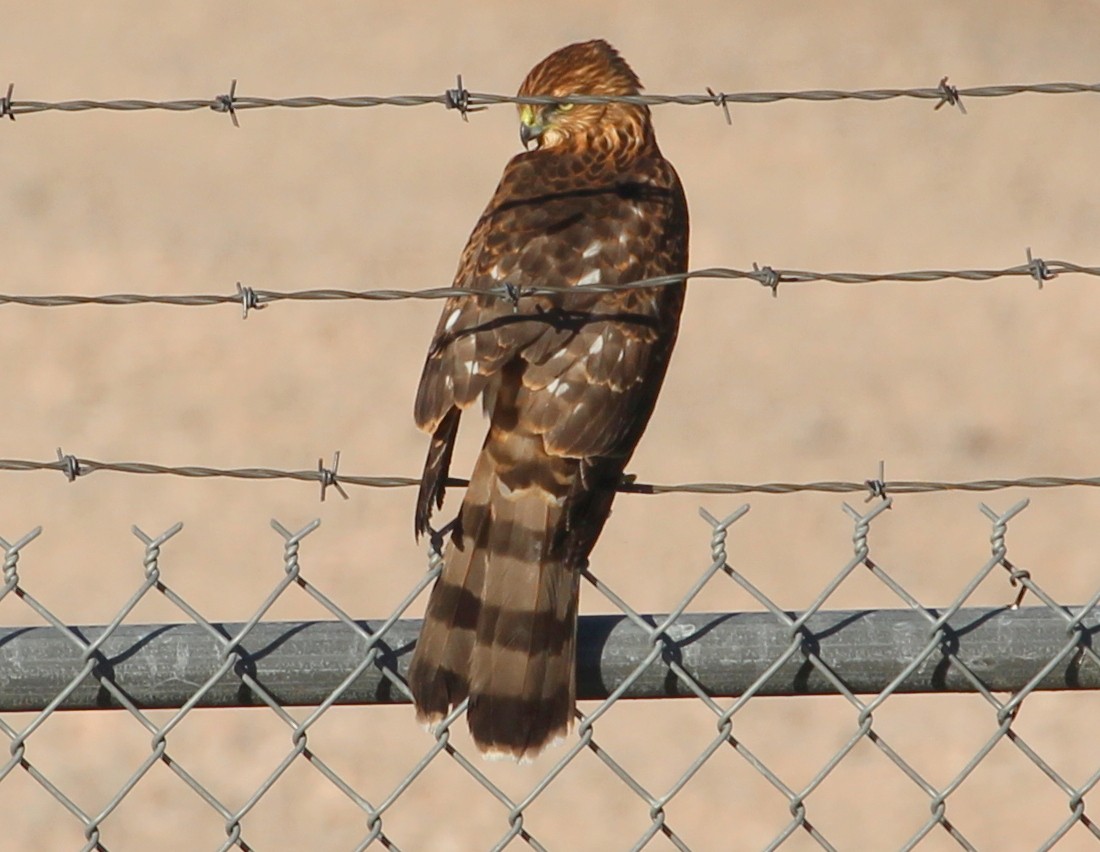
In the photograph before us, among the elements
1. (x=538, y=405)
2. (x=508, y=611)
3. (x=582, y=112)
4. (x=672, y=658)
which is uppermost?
(x=582, y=112)

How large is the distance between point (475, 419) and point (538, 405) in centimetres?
598

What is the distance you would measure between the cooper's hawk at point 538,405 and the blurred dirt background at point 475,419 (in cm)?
261

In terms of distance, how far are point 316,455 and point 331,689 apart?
6.56 meters

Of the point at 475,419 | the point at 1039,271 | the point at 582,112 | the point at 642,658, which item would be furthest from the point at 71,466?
the point at 475,419

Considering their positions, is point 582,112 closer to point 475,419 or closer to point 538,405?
point 538,405

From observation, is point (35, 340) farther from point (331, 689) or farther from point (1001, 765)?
point (331, 689)

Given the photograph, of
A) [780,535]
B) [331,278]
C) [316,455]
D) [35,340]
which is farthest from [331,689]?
[331,278]

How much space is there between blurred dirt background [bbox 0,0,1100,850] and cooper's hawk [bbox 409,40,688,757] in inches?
103

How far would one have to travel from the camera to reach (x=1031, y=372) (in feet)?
35.0

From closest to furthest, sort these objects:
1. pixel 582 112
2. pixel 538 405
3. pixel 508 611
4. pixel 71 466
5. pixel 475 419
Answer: pixel 71 466 < pixel 508 611 < pixel 538 405 < pixel 582 112 < pixel 475 419

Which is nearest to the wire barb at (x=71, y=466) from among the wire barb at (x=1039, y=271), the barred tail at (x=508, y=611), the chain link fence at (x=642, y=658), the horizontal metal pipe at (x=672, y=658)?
the chain link fence at (x=642, y=658)

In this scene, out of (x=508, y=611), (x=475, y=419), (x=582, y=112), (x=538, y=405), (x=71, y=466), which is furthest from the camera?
(x=475, y=419)

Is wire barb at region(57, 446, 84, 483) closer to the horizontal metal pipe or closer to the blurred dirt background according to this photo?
the horizontal metal pipe

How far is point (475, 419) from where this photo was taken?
9.88 metres
